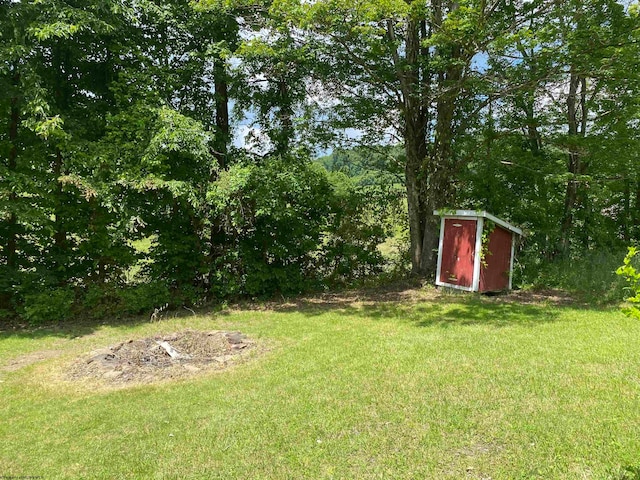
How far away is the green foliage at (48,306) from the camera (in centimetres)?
779

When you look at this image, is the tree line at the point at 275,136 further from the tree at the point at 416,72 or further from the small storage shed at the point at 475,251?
the small storage shed at the point at 475,251

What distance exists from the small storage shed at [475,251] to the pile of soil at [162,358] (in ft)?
17.4

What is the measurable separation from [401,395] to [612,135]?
8851 mm

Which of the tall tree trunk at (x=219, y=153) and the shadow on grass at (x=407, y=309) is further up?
the tall tree trunk at (x=219, y=153)

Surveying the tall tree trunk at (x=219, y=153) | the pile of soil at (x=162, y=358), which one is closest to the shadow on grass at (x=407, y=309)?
the tall tree trunk at (x=219, y=153)

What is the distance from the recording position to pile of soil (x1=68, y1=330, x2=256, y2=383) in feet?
17.1

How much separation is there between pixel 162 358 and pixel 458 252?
6.67m

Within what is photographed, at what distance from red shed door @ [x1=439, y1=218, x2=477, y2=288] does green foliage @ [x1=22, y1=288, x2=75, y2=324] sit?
7.61 metres

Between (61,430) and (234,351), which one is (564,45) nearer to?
(234,351)

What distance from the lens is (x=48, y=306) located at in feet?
25.9

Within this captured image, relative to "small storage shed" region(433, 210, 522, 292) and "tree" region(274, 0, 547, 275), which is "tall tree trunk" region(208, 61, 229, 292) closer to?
"tree" region(274, 0, 547, 275)

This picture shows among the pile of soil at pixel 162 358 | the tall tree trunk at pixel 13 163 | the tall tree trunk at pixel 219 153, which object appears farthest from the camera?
the tall tree trunk at pixel 219 153

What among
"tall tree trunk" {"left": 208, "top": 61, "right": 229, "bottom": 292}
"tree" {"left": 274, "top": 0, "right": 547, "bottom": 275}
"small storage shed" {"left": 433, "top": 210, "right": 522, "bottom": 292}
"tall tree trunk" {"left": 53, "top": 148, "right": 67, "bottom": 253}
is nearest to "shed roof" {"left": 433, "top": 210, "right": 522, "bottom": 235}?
"small storage shed" {"left": 433, "top": 210, "right": 522, "bottom": 292}

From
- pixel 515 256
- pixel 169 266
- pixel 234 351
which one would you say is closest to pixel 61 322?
pixel 169 266
